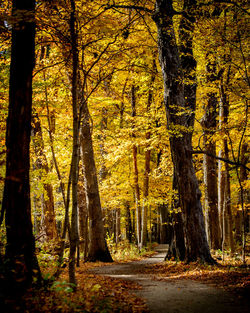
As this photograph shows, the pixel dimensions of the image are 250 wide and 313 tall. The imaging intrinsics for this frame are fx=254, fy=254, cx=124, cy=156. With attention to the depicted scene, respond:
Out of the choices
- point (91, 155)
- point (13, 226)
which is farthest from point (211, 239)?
point (13, 226)

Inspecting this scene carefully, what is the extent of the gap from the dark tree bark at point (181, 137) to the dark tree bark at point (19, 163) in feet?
16.9

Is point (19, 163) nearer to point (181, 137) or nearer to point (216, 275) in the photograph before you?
point (216, 275)

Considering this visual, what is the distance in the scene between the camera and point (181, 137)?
8867mm

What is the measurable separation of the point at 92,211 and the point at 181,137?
5658 mm

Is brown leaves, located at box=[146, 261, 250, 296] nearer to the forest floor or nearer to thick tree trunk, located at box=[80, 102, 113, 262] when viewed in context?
the forest floor

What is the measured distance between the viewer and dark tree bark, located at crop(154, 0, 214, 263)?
8352 mm

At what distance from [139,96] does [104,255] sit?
37.1 feet

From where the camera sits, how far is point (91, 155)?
1216 cm

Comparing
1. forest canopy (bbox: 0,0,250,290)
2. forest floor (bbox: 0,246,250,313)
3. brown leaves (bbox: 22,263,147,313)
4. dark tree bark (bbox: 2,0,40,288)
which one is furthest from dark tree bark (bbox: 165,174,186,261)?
dark tree bark (bbox: 2,0,40,288)

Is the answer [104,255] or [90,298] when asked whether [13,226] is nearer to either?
[90,298]

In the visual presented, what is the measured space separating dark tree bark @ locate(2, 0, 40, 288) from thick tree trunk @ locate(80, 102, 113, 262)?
24.3ft

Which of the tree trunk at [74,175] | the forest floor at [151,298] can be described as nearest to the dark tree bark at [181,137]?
the forest floor at [151,298]

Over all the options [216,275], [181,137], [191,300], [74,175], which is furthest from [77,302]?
[181,137]

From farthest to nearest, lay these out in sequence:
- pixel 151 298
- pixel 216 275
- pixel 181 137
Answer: pixel 181 137 → pixel 216 275 → pixel 151 298
